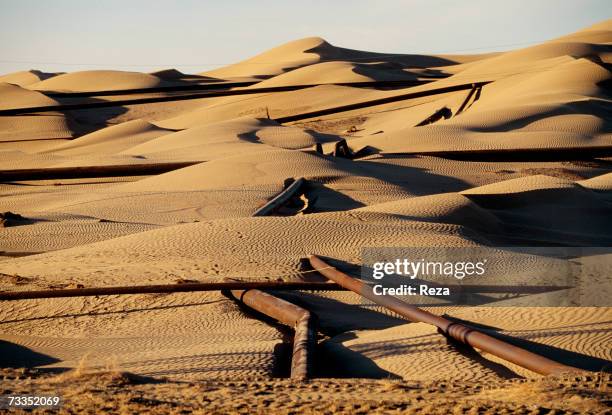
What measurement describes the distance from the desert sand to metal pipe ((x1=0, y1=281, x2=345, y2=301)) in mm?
90

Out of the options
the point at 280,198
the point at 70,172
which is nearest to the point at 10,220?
the point at 70,172

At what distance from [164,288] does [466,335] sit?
2250 millimetres

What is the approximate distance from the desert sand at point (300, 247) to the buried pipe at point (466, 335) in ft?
0.27

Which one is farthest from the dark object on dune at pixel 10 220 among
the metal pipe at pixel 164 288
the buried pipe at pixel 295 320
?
the buried pipe at pixel 295 320

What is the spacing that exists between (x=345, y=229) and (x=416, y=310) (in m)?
2.71

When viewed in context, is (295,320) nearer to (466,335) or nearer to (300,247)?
(466,335)

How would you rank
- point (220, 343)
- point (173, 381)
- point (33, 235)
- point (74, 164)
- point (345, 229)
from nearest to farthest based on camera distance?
point (173, 381), point (220, 343), point (345, 229), point (33, 235), point (74, 164)

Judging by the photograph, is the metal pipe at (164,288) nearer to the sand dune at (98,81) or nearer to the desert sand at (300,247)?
the desert sand at (300,247)

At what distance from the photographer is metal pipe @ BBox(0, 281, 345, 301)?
219 inches

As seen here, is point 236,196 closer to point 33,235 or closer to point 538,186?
point 33,235

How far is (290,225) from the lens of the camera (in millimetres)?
7523

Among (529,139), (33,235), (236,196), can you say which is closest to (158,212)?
(236,196)

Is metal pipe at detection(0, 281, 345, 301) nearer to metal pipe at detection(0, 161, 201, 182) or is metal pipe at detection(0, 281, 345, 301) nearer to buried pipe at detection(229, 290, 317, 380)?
buried pipe at detection(229, 290, 317, 380)

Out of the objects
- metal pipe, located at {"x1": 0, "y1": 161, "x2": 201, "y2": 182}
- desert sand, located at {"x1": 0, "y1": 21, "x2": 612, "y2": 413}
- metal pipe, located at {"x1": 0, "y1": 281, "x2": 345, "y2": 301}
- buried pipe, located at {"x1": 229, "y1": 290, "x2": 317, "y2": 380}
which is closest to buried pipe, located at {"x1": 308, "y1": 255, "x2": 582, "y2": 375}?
desert sand, located at {"x1": 0, "y1": 21, "x2": 612, "y2": 413}
